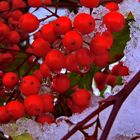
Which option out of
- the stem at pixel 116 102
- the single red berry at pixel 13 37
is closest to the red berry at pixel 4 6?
the single red berry at pixel 13 37

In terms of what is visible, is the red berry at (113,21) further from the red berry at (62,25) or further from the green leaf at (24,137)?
the green leaf at (24,137)

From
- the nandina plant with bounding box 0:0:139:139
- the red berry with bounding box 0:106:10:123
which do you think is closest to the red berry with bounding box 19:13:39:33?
the nandina plant with bounding box 0:0:139:139

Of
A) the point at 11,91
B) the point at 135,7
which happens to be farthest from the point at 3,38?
the point at 135,7

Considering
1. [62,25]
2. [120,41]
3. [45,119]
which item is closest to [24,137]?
[45,119]

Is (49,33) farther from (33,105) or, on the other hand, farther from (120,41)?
(120,41)

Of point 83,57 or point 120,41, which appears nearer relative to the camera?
point 83,57

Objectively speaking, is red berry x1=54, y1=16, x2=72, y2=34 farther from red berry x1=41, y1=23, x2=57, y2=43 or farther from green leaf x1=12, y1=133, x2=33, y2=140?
green leaf x1=12, y1=133, x2=33, y2=140
